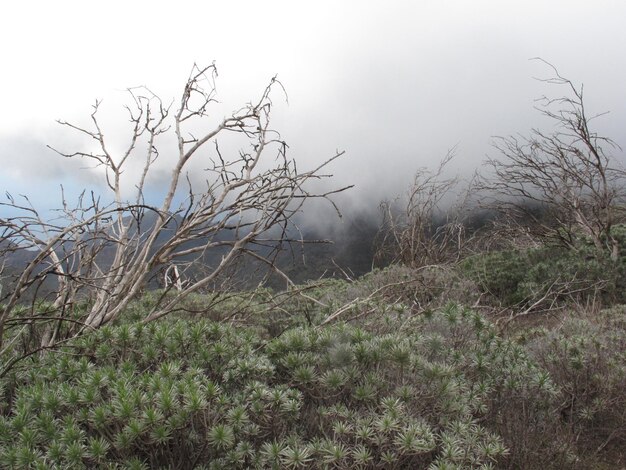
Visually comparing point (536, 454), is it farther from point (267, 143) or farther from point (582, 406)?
point (267, 143)

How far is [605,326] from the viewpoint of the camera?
5867 mm

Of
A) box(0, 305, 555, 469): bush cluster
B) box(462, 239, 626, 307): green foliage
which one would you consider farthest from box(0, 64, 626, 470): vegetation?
box(462, 239, 626, 307): green foliage

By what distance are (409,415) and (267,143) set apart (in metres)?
3.52

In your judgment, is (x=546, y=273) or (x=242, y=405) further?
(x=546, y=273)

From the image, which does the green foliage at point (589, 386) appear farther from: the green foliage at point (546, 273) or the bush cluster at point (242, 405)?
the green foliage at point (546, 273)

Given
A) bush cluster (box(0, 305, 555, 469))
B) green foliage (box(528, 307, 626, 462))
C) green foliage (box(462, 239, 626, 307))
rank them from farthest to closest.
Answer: green foliage (box(462, 239, 626, 307))
green foliage (box(528, 307, 626, 462))
bush cluster (box(0, 305, 555, 469))

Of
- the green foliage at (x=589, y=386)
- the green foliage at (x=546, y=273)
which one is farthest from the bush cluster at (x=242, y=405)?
the green foliage at (x=546, y=273)

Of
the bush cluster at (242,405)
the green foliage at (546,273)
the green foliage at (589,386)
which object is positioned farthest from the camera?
the green foliage at (546,273)

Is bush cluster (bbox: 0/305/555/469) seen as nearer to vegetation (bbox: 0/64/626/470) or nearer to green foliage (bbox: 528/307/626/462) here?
vegetation (bbox: 0/64/626/470)

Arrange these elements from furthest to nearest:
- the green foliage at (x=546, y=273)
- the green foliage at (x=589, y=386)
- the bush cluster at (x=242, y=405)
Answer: the green foliage at (x=546, y=273), the green foliage at (x=589, y=386), the bush cluster at (x=242, y=405)

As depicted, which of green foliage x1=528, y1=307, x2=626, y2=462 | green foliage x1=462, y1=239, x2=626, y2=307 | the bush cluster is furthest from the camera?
green foliage x1=462, y1=239, x2=626, y2=307

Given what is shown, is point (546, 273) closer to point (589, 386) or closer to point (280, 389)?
point (589, 386)

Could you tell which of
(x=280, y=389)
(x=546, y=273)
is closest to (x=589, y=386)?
(x=280, y=389)

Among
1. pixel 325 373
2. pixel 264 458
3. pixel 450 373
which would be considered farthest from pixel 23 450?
pixel 450 373
